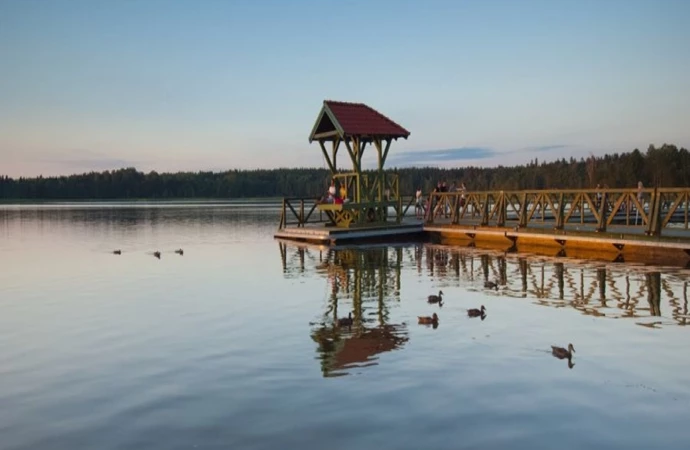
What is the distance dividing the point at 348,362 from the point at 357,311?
4.36 m

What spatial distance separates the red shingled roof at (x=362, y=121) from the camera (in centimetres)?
2952

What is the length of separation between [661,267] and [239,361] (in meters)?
15.1

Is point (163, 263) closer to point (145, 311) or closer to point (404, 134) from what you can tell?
point (145, 311)

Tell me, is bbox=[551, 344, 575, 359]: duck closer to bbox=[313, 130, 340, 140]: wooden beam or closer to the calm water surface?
the calm water surface

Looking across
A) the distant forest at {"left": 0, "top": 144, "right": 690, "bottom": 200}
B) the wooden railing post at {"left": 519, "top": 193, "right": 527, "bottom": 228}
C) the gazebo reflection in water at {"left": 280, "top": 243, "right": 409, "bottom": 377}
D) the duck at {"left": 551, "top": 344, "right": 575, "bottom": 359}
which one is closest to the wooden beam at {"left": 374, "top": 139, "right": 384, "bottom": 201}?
the gazebo reflection in water at {"left": 280, "top": 243, "right": 409, "bottom": 377}

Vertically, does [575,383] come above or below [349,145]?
below

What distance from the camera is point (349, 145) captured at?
30.1 metres

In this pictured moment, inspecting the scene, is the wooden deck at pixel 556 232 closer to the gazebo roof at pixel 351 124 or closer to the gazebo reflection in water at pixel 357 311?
the gazebo roof at pixel 351 124

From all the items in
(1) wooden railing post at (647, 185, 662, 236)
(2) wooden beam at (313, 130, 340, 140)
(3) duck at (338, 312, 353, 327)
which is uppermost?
(2) wooden beam at (313, 130, 340, 140)

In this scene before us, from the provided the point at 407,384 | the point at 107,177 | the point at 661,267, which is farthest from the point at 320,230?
the point at 107,177

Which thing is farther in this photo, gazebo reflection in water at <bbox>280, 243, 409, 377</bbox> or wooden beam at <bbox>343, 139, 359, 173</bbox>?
wooden beam at <bbox>343, 139, 359, 173</bbox>

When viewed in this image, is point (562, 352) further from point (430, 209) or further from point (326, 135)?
point (430, 209)

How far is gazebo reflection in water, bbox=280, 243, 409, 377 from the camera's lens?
10352 mm

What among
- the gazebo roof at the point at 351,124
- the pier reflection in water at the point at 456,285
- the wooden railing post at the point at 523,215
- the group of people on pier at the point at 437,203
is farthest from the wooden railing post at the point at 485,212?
the gazebo roof at the point at 351,124
